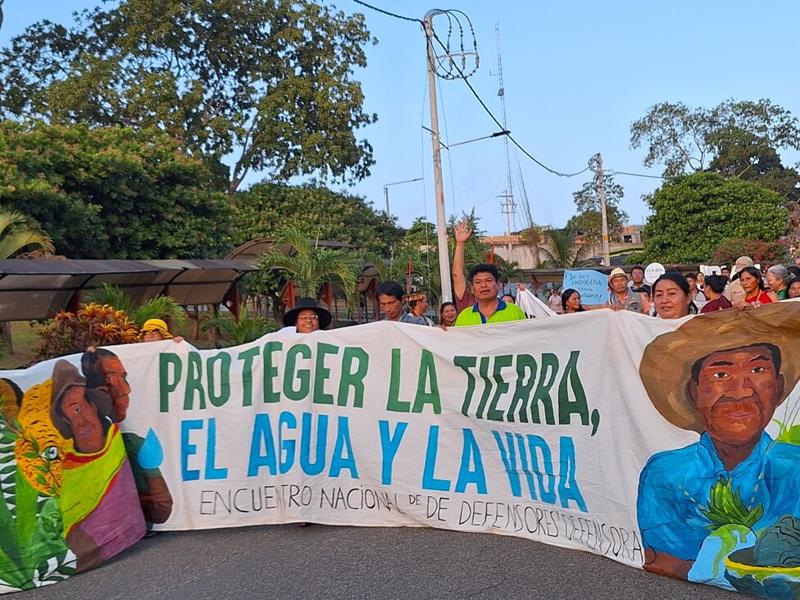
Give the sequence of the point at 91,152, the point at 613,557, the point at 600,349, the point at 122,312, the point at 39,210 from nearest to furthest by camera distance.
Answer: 1. the point at 613,557
2. the point at 600,349
3. the point at 122,312
4. the point at 39,210
5. the point at 91,152

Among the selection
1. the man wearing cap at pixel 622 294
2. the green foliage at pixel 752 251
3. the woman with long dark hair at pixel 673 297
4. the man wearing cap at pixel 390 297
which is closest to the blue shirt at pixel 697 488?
the woman with long dark hair at pixel 673 297

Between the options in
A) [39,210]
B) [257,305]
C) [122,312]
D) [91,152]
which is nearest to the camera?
[122,312]

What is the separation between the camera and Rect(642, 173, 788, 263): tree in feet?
112

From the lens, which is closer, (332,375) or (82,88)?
(332,375)

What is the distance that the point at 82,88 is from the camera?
2784 cm

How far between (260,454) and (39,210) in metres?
13.9

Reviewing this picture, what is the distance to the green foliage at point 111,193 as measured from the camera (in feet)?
56.2

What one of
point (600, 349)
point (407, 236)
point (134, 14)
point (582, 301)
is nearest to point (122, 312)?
point (582, 301)

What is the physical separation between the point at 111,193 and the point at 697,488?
17.8m

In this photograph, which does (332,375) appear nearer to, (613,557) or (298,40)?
(613,557)

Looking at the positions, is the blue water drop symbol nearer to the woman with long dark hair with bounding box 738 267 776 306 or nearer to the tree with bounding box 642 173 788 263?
the woman with long dark hair with bounding box 738 267 776 306

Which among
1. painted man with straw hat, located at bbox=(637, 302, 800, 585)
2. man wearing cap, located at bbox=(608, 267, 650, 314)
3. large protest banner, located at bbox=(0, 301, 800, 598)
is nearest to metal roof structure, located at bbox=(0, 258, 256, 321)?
large protest banner, located at bbox=(0, 301, 800, 598)

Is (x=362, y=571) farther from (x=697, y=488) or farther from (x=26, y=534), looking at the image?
(x=26, y=534)

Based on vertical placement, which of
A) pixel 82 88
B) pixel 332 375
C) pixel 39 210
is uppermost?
pixel 82 88
